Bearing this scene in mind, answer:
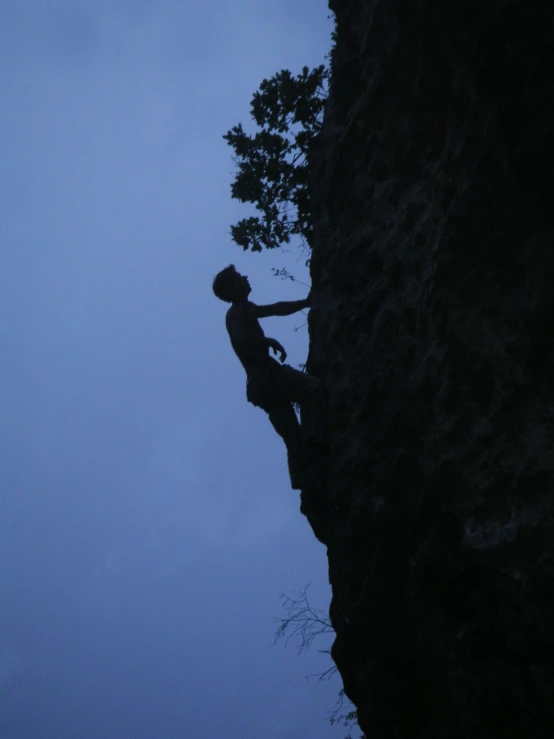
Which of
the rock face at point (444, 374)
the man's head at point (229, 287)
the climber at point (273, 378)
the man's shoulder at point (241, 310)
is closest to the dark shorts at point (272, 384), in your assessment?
the climber at point (273, 378)

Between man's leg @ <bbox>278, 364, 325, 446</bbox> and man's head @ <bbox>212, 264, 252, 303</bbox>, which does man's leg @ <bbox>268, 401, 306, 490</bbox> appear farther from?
man's head @ <bbox>212, 264, 252, 303</bbox>

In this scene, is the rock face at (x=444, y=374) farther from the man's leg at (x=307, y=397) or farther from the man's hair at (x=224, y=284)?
the man's hair at (x=224, y=284)

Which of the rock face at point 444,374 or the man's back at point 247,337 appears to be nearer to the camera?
the rock face at point 444,374

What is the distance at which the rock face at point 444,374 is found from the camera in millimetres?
4750

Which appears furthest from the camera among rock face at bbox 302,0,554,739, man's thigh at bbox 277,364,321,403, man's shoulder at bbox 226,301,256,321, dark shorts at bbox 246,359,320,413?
man's shoulder at bbox 226,301,256,321

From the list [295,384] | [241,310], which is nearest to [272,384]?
[295,384]

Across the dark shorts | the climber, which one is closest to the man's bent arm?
the climber

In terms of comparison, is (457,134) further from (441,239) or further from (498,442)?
(498,442)

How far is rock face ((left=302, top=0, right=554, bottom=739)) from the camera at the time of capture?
4.75 m

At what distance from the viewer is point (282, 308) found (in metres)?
8.73

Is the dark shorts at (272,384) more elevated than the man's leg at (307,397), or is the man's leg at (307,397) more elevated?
the dark shorts at (272,384)

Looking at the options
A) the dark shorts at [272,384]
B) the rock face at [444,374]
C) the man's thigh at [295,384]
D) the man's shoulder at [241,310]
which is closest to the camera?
the rock face at [444,374]

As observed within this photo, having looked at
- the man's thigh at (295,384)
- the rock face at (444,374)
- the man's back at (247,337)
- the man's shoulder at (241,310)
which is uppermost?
the man's shoulder at (241,310)

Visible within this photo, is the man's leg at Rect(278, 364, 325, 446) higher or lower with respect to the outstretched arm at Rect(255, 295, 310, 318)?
lower
